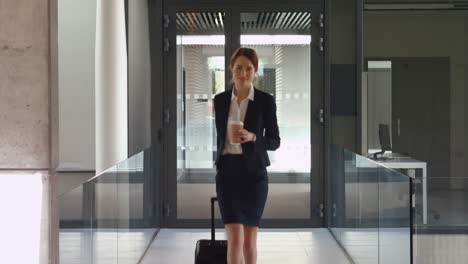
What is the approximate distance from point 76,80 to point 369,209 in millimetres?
3672

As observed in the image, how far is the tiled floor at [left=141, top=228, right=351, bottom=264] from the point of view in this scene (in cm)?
570

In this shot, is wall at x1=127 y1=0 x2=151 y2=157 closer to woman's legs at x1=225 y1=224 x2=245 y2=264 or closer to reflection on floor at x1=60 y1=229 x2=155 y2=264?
reflection on floor at x1=60 y1=229 x2=155 y2=264

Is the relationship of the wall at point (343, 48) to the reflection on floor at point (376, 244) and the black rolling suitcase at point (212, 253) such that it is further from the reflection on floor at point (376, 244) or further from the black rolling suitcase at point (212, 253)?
the black rolling suitcase at point (212, 253)

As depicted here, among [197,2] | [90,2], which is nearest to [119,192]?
[90,2]

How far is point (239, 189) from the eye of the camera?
3762 millimetres

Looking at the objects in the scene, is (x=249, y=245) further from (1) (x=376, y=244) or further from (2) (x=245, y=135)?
(1) (x=376, y=244)

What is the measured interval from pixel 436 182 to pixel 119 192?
224 cm

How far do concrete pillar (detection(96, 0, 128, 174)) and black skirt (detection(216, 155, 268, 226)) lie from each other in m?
2.34

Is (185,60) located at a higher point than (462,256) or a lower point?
higher

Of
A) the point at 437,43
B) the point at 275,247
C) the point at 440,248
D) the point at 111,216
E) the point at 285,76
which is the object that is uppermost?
the point at 437,43

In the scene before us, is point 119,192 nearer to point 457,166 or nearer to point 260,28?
point 260,28

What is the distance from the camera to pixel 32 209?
320cm

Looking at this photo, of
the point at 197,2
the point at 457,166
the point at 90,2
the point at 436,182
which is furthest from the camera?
the point at 457,166

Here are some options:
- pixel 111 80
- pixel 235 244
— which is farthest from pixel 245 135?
pixel 111 80
